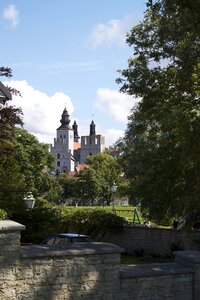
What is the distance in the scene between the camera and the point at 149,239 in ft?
80.6

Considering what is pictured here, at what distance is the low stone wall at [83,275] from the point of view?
7469mm

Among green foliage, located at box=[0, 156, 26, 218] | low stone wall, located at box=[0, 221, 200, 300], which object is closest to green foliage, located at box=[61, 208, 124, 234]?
green foliage, located at box=[0, 156, 26, 218]

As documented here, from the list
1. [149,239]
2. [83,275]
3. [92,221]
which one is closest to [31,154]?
[92,221]

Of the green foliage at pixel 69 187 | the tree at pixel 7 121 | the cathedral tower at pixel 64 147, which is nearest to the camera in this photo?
the tree at pixel 7 121

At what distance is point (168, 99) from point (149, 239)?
970 cm

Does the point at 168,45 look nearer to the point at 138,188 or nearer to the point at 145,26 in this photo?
the point at 145,26

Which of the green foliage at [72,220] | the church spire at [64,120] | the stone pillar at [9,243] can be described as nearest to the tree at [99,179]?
the church spire at [64,120]

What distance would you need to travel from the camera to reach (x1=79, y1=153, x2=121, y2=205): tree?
115m

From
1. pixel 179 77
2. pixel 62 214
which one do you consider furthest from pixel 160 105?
pixel 62 214

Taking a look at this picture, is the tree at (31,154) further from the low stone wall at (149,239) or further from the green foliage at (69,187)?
the green foliage at (69,187)

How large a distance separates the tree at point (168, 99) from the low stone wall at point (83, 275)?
18.4 feet

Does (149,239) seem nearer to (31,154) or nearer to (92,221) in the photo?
(92,221)

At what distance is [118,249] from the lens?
8383 mm

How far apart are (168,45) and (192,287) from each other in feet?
34.8
